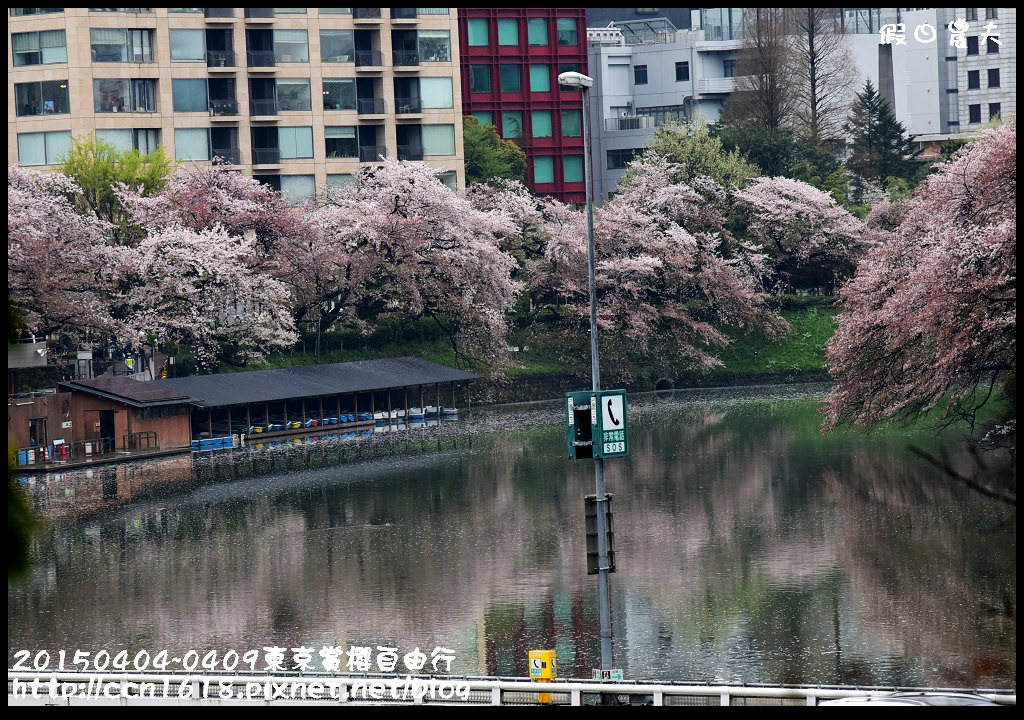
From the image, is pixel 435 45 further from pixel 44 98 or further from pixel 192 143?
pixel 44 98

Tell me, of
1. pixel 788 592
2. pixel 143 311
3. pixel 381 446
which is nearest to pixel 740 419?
pixel 381 446

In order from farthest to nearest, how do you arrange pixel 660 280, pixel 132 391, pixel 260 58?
pixel 260 58 < pixel 660 280 < pixel 132 391

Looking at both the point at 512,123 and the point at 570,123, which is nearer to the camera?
the point at 512,123

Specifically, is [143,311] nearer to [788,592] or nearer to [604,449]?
[788,592]

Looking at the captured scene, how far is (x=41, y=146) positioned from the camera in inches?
3469

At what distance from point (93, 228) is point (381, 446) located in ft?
63.8

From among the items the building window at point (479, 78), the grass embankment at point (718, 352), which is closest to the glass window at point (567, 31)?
the building window at point (479, 78)

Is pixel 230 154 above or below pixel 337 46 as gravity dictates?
below

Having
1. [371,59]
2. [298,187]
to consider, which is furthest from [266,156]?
[371,59]

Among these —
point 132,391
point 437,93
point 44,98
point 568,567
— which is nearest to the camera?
point 568,567

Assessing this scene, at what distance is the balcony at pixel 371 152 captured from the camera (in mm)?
96562

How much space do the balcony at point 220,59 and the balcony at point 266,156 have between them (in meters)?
5.55

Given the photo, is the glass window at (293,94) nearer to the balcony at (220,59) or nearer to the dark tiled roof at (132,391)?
the balcony at (220,59)

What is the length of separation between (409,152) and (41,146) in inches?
922
